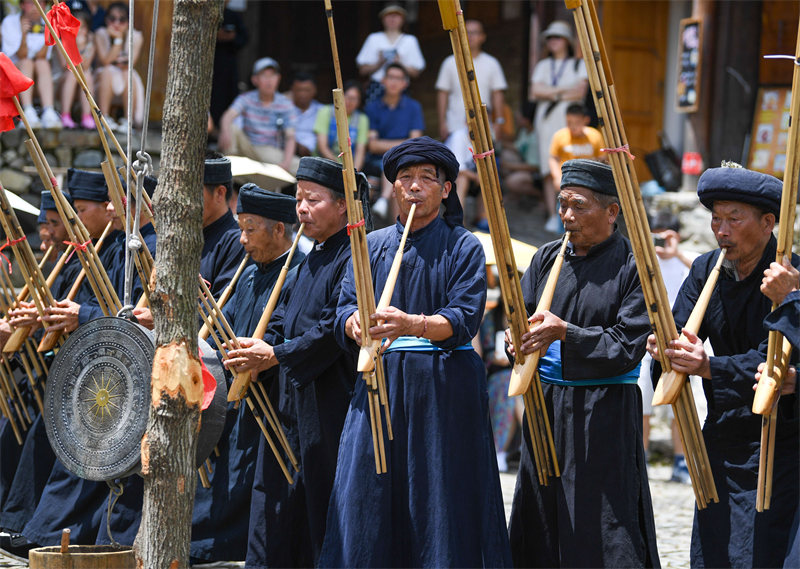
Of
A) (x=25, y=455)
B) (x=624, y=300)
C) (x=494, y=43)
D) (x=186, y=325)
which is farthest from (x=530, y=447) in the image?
(x=494, y=43)

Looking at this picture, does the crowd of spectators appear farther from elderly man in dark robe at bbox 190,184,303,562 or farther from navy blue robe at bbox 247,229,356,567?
navy blue robe at bbox 247,229,356,567

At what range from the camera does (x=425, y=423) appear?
14.0 ft

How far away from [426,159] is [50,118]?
7039 millimetres

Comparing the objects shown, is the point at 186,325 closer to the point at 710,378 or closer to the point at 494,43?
the point at 710,378

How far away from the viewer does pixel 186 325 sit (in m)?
3.66

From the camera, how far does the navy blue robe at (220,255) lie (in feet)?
18.4

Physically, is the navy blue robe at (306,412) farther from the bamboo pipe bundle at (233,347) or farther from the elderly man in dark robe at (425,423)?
the elderly man in dark robe at (425,423)

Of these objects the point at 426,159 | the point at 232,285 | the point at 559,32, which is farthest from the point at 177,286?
the point at 559,32

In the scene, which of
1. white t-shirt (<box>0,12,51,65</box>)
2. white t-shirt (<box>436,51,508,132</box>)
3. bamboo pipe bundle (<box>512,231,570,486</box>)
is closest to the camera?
bamboo pipe bundle (<box>512,231,570,486</box>)

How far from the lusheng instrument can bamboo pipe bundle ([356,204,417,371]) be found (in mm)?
1282

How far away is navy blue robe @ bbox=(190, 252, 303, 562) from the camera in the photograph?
5.30 meters

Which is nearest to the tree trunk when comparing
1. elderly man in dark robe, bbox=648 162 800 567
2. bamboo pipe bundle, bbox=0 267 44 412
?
elderly man in dark robe, bbox=648 162 800 567

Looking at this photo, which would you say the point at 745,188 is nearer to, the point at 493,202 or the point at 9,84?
the point at 493,202

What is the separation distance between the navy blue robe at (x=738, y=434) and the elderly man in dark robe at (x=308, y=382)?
1353 mm
